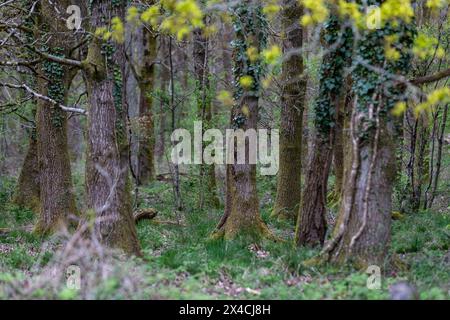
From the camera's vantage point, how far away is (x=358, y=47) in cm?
697

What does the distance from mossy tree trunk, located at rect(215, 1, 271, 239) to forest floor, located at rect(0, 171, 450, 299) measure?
0.50 metres

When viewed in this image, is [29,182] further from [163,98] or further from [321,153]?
[321,153]

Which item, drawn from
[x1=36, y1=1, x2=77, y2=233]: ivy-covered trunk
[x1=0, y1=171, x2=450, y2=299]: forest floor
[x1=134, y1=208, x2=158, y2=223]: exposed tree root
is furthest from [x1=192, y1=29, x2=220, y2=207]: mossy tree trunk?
[x1=36, y1=1, x2=77, y2=233]: ivy-covered trunk

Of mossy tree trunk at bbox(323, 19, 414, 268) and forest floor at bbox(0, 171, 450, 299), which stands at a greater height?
mossy tree trunk at bbox(323, 19, 414, 268)

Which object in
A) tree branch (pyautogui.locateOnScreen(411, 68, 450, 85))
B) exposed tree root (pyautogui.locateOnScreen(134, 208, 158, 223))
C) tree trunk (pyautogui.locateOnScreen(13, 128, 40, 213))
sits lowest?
exposed tree root (pyautogui.locateOnScreen(134, 208, 158, 223))

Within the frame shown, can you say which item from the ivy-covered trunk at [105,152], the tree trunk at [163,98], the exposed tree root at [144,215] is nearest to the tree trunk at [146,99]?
the tree trunk at [163,98]

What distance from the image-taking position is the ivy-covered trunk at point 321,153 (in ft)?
26.9

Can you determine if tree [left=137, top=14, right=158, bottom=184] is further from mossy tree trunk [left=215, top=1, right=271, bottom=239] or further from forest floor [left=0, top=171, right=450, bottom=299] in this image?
mossy tree trunk [left=215, top=1, right=271, bottom=239]

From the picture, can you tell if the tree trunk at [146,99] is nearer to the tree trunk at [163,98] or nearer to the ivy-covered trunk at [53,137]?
the tree trunk at [163,98]

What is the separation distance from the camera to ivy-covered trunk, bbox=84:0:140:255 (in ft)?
25.7

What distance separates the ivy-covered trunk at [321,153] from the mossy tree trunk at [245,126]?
3.63ft
